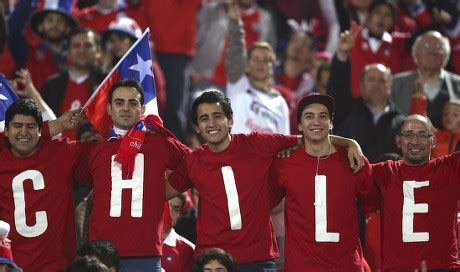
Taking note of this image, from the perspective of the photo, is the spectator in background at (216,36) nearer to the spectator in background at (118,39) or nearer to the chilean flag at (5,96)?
the spectator in background at (118,39)

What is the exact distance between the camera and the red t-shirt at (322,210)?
898 centimetres

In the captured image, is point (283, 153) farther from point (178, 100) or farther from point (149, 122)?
point (178, 100)

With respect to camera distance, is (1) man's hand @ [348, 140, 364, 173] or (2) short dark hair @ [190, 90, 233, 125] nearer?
(1) man's hand @ [348, 140, 364, 173]

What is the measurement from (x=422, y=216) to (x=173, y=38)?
5193mm

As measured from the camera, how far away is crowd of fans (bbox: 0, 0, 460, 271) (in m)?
9.30

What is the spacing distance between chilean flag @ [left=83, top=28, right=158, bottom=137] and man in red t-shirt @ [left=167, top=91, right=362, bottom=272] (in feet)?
1.91

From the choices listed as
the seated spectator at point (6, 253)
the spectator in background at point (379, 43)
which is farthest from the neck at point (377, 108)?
the seated spectator at point (6, 253)

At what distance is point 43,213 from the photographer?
9180 mm

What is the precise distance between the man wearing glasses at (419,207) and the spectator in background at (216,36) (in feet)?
17.9

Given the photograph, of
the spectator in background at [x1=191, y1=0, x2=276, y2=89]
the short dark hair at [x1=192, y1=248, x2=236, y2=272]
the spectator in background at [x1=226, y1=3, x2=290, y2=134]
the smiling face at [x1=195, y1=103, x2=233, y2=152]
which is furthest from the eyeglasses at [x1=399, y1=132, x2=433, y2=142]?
the spectator in background at [x1=191, y1=0, x2=276, y2=89]

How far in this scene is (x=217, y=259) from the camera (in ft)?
28.5

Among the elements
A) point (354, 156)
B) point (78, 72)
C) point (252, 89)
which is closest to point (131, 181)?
point (354, 156)

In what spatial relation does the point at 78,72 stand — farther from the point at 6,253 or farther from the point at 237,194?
the point at 6,253

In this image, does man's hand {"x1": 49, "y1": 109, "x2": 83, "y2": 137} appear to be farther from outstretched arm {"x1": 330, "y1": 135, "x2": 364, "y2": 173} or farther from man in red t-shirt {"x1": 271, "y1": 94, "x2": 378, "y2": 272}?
outstretched arm {"x1": 330, "y1": 135, "x2": 364, "y2": 173}
